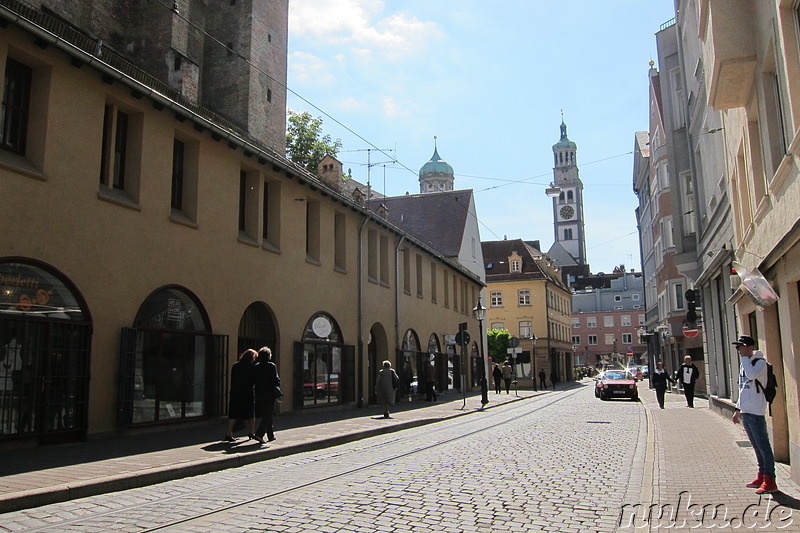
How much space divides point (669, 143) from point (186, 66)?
1625cm

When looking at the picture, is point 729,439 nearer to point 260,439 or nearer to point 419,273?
point 260,439

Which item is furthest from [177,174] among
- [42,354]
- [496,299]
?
[496,299]

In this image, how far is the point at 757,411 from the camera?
793cm

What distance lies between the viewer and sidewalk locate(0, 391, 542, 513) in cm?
780

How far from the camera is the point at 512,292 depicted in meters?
70.9

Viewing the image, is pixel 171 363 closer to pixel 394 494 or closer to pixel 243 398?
pixel 243 398

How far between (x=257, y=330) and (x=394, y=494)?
1136cm

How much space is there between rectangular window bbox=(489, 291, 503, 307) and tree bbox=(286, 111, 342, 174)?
30506mm

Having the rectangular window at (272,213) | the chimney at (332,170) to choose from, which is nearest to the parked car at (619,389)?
the chimney at (332,170)

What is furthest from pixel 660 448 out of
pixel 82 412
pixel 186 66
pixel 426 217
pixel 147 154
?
pixel 426 217

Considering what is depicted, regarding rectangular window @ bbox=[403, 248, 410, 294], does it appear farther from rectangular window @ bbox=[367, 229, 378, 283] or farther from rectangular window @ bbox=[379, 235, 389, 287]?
rectangular window @ bbox=[367, 229, 378, 283]

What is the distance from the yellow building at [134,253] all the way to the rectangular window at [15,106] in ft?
0.09

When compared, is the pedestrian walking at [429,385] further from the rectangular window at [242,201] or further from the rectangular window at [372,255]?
the rectangular window at [242,201]

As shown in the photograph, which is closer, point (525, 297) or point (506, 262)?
point (525, 297)
